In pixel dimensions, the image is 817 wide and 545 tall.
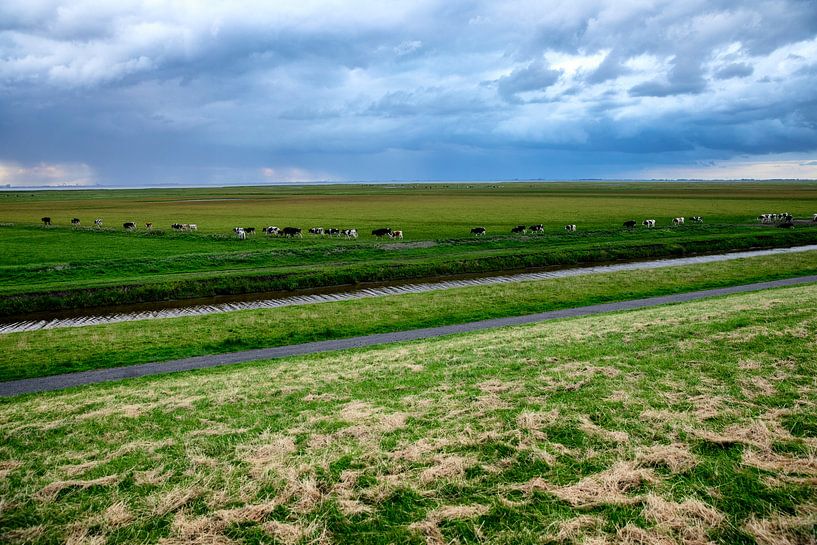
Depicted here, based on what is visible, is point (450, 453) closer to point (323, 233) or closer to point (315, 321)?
point (315, 321)

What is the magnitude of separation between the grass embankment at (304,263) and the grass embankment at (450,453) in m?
20.7

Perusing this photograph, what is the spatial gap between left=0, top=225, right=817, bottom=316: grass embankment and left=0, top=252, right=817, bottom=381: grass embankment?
842 centimetres

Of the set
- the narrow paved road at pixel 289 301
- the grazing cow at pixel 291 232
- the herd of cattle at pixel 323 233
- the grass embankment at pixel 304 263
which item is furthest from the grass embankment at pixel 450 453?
the grazing cow at pixel 291 232

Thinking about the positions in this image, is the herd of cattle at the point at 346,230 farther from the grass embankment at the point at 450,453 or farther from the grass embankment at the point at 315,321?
the grass embankment at the point at 450,453

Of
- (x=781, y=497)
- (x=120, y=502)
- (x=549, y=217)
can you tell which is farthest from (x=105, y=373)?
(x=549, y=217)

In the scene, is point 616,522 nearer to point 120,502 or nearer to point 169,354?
point 120,502

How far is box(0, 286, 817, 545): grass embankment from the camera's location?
6.45 m

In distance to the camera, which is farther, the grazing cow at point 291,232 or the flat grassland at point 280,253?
the grazing cow at point 291,232

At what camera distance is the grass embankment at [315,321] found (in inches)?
791

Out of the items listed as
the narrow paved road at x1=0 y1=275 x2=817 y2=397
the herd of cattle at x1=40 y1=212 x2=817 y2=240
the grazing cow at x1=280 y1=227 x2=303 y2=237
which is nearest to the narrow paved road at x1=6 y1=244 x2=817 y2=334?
the narrow paved road at x1=0 y1=275 x2=817 y2=397

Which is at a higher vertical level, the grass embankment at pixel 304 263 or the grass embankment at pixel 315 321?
the grass embankment at pixel 304 263

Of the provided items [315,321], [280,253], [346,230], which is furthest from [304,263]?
[315,321]

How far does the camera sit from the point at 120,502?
24.1ft

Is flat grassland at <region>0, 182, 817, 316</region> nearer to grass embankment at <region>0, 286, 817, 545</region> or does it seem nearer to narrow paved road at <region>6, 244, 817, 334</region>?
narrow paved road at <region>6, 244, 817, 334</region>
